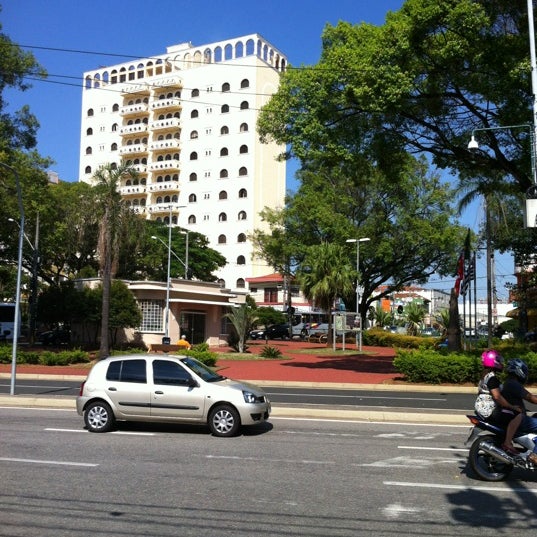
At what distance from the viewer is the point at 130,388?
430 inches

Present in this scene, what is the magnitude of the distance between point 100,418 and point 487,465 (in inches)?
261

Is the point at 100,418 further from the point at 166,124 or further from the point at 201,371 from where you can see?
the point at 166,124

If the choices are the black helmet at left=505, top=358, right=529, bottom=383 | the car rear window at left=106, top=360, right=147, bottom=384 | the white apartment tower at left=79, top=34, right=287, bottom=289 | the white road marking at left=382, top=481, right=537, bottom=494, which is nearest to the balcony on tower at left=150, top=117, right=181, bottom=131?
the white apartment tower at left=79, top=34, right=287, bottom=289

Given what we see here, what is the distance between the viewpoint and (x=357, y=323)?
4231 cm

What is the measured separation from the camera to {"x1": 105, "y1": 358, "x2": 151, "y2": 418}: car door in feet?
35.6

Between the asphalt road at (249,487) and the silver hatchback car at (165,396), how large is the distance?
1.06ft

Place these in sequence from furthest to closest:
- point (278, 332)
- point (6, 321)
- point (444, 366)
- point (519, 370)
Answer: point (278, 332)
point (6, 321)
point (444, 366)
point (519, 370)

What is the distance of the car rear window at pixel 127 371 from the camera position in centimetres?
1104

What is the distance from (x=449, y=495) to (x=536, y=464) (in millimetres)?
1136

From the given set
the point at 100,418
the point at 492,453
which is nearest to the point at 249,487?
the point at 492,453

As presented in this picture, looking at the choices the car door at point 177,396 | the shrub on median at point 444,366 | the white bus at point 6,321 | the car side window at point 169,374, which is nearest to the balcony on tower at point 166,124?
the white bus at point 6,321

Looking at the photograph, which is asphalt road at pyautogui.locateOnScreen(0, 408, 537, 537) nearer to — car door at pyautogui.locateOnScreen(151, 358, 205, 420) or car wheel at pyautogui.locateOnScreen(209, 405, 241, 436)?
car wheel at pyautogui.locateOnScreen(209, 405, 241, 436)

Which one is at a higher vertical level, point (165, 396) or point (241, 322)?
point (241, 322)

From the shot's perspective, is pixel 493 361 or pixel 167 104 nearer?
pixel 493 361
